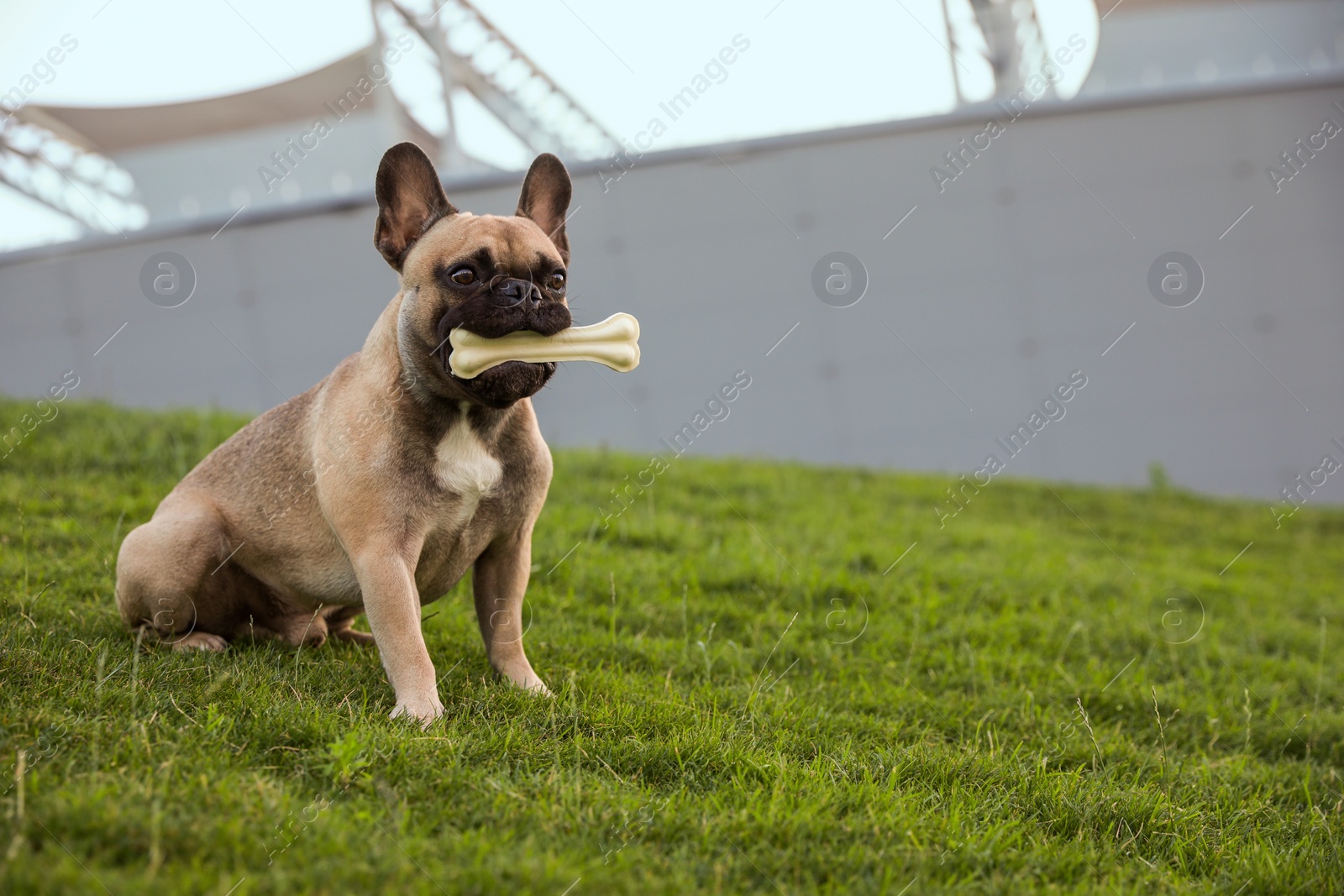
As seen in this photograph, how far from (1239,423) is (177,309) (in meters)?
14.4

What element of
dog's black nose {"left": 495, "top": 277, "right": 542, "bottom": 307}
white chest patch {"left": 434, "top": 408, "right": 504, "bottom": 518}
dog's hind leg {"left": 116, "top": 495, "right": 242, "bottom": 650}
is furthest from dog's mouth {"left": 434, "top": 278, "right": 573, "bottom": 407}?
dog's hind leg {"left": 116, "top": 495, "right": 242, "bottom": 650}

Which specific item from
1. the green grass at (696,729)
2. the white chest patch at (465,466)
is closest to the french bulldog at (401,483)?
→ the white chest patch at (465,466)

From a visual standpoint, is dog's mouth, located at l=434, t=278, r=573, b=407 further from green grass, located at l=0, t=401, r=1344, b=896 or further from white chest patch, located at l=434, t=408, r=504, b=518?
green grass, located at l=0, t=401, r=1344, b=896

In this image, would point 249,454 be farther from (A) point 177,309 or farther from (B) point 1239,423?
(B) point 1239,423

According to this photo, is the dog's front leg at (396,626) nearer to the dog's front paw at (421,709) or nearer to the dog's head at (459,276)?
the dog's front paw at (421,709)

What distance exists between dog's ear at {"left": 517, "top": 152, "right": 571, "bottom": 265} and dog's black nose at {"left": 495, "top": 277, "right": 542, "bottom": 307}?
616 millimetres

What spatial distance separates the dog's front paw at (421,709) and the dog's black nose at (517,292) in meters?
1.50

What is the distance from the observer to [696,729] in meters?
3.67

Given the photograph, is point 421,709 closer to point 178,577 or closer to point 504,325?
point 178,577

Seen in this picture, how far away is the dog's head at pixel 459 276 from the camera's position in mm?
3404

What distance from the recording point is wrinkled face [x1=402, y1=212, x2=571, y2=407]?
3391 mm

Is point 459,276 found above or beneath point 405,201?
beneath

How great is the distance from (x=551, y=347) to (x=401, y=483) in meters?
0.79

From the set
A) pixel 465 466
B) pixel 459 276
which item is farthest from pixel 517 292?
pixel 465 466
